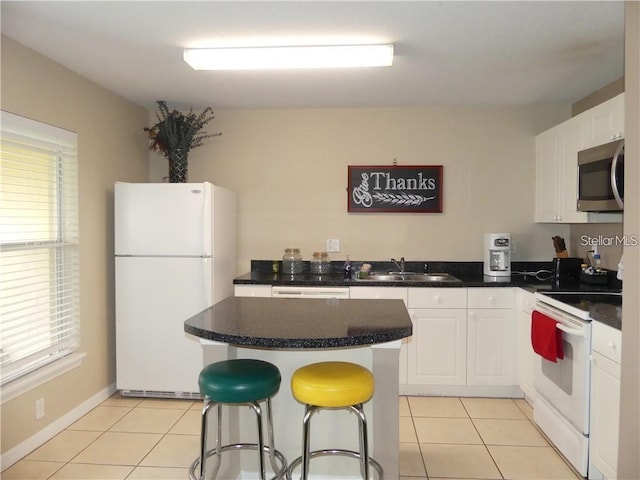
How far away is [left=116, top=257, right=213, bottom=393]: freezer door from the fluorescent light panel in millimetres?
1395

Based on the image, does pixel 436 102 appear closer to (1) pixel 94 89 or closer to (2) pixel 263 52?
(2) pixel 263 52

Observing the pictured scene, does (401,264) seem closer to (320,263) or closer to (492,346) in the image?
(320,263)

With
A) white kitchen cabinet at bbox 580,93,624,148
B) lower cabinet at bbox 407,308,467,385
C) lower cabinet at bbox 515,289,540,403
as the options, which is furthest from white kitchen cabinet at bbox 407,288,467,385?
white kitchen cabinet at bbox 580,93,624,148

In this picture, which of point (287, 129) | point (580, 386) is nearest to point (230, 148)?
point (287, 129)

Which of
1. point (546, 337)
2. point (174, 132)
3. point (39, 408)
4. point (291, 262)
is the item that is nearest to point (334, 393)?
point (546, 337)

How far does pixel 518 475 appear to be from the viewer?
250 cm

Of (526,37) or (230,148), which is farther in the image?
(230,148)

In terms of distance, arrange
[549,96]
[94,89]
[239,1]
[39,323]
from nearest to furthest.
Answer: [239,1]
[39,323]
[94,89]
[549,96]

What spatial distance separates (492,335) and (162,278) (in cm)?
249

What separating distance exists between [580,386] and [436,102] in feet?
7.96

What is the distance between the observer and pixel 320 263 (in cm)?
405

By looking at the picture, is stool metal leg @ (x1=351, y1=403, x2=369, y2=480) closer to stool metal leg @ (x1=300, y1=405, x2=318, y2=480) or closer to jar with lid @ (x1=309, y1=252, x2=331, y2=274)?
stool metal leg @ (x1=300, y1=405, x2=318, y2=480)

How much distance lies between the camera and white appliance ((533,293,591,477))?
2408 millimetres

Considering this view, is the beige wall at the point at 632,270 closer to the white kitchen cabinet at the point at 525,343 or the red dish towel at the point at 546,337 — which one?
the red dish towel at the point at 546,337
